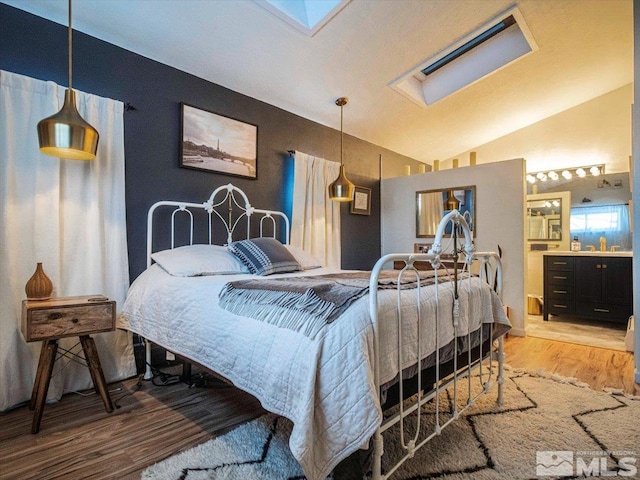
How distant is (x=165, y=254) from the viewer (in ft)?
7.39

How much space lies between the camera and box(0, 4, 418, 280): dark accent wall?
6.79 ft

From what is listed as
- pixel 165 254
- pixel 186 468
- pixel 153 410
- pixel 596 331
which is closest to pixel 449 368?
pixel 186 468

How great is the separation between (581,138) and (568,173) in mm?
493

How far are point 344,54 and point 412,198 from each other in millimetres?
2289

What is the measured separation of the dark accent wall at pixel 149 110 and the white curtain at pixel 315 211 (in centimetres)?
18

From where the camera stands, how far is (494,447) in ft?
5.03

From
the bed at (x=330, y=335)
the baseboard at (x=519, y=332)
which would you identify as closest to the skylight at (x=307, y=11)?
the bed at (x=330, y=335)

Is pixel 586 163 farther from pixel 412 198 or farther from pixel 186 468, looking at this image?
pixel 186 468

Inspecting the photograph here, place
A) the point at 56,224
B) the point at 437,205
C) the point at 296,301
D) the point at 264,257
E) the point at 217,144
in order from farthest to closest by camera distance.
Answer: the point at 437,205
the point at 217,144
the point at 264,257
the point at 56,224
the point at 296,301

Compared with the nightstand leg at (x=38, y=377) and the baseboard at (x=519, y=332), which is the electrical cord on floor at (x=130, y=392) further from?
the baseboard at (x=519, y=332)

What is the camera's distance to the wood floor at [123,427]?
56.3 inches

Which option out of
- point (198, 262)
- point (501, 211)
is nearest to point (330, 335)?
point (198, 262)

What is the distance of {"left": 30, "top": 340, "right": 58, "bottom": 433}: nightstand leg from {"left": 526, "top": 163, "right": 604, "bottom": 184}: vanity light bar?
566 cm

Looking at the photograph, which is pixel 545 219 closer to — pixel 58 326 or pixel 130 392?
pixel 130 392
